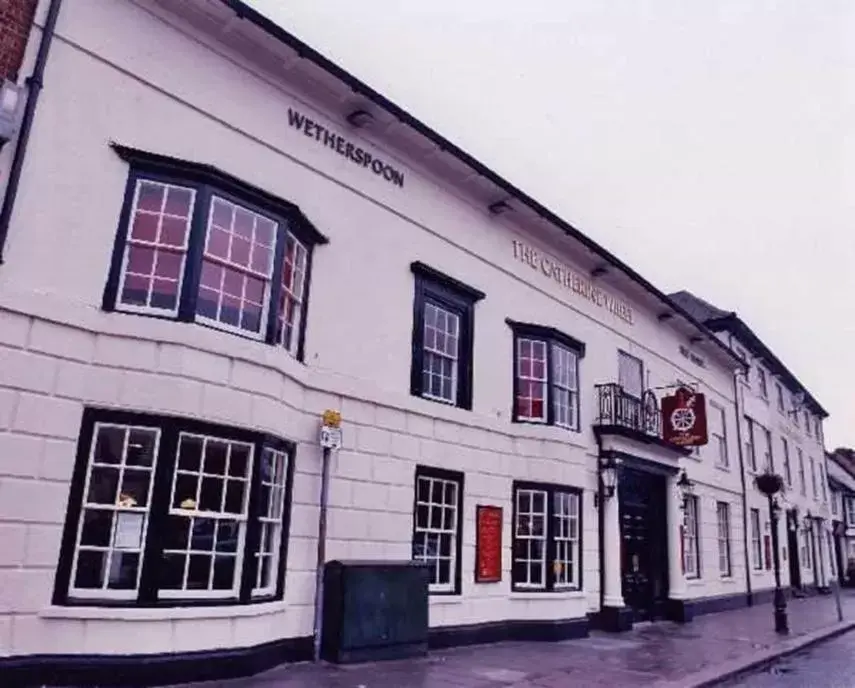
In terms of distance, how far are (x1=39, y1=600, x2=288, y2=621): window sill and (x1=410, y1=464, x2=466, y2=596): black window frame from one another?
363cm

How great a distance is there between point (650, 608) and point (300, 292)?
1255 centimetres

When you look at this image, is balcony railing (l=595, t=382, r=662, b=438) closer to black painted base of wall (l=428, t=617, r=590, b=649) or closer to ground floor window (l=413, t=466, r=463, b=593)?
black painted base of wall (l=428, t=617, r=590, b=649)

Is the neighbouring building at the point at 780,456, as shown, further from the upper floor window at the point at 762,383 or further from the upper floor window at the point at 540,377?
the upper floor window at the point at 540,377

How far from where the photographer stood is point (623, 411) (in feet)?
54.4

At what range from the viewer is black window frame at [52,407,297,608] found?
24.2 feet

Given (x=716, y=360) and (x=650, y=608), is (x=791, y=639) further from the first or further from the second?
(x=716, y=360)

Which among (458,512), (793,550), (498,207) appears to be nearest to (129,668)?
(458,512)

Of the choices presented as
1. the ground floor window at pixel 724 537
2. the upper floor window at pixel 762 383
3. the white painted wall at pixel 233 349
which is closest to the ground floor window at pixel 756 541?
the ground floor window at pixel 724 537

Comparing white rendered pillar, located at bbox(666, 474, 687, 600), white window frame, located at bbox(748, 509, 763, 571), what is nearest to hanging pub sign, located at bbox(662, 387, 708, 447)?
white rendered pillar, located at bbox(666, 474, 687, 600)

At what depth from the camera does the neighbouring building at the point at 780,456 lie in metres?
25.8

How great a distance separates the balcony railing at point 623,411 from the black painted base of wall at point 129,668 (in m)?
10.1

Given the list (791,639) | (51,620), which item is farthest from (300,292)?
(791,639)

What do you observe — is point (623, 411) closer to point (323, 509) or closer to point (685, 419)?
point (685, 419)

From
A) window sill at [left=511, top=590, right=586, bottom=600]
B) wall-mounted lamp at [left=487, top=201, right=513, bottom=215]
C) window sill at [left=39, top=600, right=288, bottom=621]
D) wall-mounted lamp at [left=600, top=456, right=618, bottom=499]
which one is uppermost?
wall-mounted lamp at [left=487, top=201, right=513, bottom=215]
